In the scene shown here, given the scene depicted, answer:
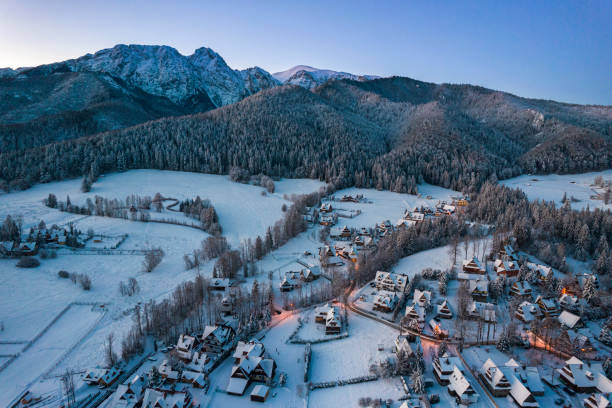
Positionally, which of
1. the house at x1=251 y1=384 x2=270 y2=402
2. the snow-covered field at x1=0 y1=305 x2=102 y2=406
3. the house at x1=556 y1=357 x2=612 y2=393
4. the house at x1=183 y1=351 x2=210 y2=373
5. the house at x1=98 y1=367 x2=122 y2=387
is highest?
the house at x1=556 y1=357 x2=612 y2=393

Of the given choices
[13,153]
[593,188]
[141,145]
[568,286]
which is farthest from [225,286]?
[593,188]

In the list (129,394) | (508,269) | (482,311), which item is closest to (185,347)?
(129,394)

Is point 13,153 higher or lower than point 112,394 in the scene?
higher

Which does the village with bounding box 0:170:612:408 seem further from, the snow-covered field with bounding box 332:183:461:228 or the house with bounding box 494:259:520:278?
the snow-covered field with bounding box 332:183:461:228

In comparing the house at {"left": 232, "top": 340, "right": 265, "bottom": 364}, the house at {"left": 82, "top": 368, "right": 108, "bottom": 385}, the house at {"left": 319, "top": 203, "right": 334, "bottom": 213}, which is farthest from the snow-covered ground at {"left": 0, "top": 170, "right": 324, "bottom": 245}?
the house at {"left": 82, "top": 368, "right": 108, "bottom": 385}

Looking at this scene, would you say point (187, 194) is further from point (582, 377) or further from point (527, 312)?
point (582, 377)

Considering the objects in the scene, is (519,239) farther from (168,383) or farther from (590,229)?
(168,383)
